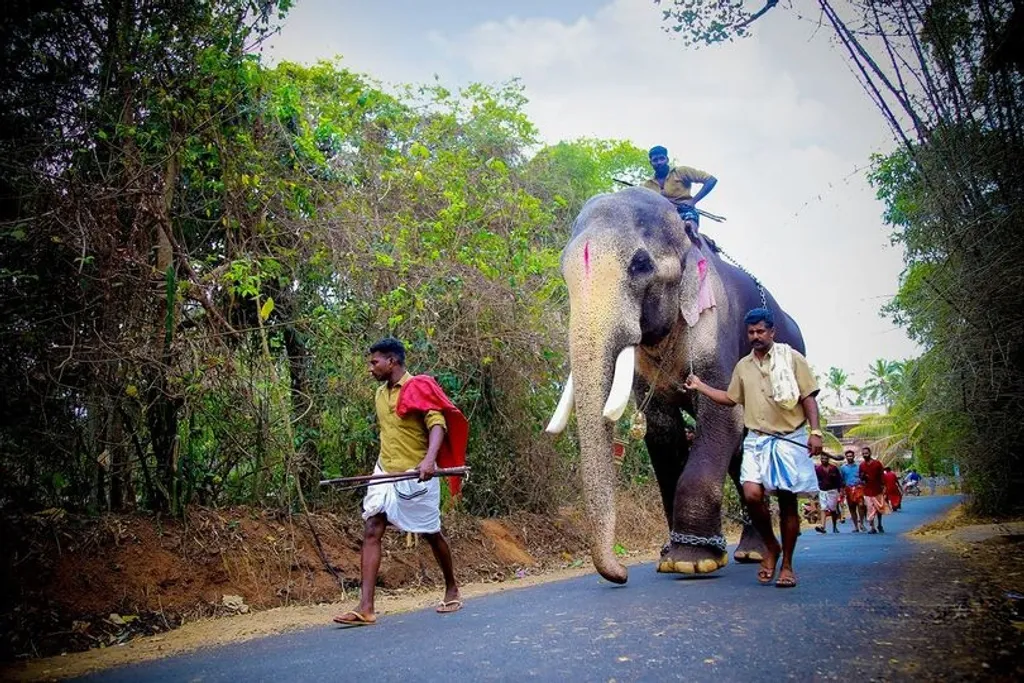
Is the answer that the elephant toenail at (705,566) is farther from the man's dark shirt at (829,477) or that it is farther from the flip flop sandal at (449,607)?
the man's dark shirt at (829,477)

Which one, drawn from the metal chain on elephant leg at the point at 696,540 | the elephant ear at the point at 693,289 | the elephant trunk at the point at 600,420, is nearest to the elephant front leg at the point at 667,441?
the elephant ear at the point at 693,289

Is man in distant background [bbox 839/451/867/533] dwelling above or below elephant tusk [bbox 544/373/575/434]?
below

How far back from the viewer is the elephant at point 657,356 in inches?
270

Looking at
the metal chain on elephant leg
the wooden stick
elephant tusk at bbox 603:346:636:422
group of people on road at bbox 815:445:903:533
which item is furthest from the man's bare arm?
group of people on road at bbox 815:445:903:533

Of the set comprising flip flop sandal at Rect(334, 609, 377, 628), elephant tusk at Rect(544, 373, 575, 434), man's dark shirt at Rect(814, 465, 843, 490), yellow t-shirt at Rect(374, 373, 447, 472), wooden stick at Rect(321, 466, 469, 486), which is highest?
elephant tusk at Rect(544, 373, 575, 434)

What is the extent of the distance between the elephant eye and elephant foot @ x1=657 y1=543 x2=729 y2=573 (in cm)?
232

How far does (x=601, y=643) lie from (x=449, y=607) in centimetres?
205

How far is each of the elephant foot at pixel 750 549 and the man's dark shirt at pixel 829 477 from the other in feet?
24.8

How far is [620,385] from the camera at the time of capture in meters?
6.96

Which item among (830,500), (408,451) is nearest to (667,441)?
(408,451)

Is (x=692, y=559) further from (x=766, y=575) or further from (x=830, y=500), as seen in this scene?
(x=830, y=500)

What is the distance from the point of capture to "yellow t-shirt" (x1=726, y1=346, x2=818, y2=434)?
20.7 ft

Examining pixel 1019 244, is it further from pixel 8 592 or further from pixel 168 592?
pixel 8 592

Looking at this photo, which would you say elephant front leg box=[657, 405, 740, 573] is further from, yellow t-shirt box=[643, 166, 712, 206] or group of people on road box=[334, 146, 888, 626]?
yellow t-shirt box=[643, 166, 712, 206]
